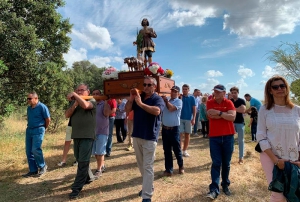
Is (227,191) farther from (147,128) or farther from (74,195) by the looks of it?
(74,195)

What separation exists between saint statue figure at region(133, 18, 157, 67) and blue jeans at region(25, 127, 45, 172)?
3.00 meters

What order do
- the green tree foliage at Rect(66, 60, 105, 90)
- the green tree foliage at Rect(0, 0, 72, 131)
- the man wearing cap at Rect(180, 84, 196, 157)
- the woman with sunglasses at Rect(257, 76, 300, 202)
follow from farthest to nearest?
1. the green tree foliage at Rect(66, 60, 105, 90)
2. the green tree foliage at Rect(0, 0, 72, 131)
3. the man wearing cap at Rect(180, 84, 196, 157)
4. the woman with sunglasses at Rect(257, 76, 300, 202)

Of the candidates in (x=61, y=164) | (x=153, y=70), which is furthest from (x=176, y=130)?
(x=61, y=164)

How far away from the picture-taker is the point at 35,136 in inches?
211

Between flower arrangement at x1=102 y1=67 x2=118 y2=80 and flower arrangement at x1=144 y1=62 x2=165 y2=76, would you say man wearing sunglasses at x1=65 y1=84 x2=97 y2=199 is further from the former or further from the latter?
flower arrangement at x1=144 y1=62 x2=165 y2=76

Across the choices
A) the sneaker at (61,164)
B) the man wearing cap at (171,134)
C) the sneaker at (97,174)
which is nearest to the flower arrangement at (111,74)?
the man wearing cap at (171,134)

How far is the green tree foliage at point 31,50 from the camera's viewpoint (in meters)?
8.52

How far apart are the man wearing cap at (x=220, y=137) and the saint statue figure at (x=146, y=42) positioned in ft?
5.88

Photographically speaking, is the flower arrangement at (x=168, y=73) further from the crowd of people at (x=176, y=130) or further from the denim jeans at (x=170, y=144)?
the denim jeans at (x=170, y=144)

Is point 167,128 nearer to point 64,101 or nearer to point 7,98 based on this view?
point 7,98

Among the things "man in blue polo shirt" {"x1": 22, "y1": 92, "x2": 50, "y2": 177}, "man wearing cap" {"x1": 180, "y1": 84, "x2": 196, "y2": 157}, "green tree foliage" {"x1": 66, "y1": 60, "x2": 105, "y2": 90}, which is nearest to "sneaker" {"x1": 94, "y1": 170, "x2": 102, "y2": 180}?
"man in blue polo shirt" {"x1": 22, "y1": 92, "x2": 50, "y2": 177}

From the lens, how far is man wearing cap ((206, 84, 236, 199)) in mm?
3922

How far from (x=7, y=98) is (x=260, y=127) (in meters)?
9.57

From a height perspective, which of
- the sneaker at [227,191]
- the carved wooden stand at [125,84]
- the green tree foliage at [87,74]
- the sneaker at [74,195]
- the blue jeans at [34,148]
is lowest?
the sneaker at [74,195]
